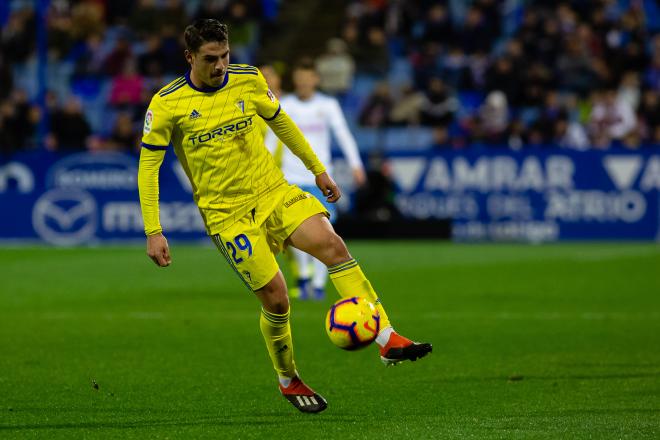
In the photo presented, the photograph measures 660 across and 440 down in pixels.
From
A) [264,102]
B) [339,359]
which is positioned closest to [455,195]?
[339,359]

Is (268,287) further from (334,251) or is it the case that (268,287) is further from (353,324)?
(353,324)

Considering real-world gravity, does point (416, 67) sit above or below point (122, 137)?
above

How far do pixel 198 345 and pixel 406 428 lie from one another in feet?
13.0

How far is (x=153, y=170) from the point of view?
697 cm

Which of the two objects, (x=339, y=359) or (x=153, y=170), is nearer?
(x=153, y=170)

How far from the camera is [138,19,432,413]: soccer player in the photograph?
6914 mm

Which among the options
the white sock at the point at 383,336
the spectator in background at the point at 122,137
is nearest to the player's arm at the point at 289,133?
the white sock at the point at 383,336

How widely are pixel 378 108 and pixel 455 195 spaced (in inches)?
120

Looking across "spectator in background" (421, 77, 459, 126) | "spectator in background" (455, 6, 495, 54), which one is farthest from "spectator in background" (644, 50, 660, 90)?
"spectator in background" (421, 77, 459, 126)

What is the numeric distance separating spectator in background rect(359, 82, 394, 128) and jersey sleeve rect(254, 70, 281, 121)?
17599 mm

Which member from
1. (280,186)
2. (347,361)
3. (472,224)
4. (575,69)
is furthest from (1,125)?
(280,186)

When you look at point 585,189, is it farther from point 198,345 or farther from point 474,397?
point 474,397

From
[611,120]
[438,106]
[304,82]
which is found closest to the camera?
[304,82]

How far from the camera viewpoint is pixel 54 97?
26.6 m
